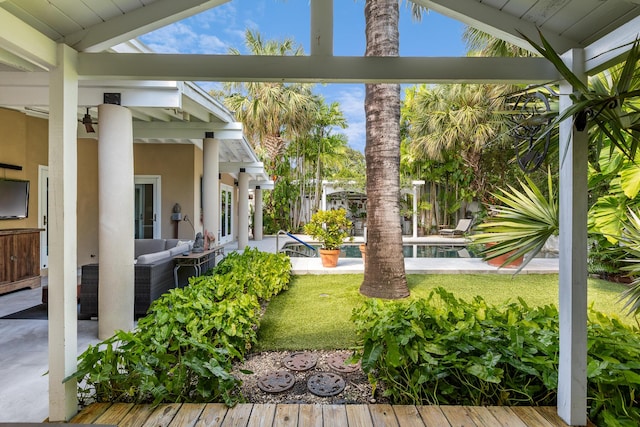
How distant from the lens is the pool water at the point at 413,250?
35.4 feet

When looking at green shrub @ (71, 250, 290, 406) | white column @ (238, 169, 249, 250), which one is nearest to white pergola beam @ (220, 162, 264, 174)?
white column @ (238, 169, 249, 250)

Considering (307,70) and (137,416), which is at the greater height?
(307,70)

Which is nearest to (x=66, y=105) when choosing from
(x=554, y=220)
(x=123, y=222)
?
(x=123, y=222)

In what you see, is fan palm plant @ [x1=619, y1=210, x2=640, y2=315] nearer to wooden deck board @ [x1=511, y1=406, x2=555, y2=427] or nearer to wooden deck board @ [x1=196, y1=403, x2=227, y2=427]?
wooden deck board @ [x1=511, y1=406, x2=555, y2=427]

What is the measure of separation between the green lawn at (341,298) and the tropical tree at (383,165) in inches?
19.0

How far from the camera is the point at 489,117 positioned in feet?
44.8

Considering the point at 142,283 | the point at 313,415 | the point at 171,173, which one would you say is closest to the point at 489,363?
the point at 313,415

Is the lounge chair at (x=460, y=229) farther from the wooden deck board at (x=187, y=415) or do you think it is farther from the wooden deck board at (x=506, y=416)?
the wooden deck board at (x=187, y=415)

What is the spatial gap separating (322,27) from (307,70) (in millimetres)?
304

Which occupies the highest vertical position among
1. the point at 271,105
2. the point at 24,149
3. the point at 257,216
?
the point at 271,105

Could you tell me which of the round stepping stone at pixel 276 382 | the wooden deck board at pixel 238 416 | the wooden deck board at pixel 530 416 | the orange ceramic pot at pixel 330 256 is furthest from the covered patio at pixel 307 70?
the orange ceramic pot at pixel 330 256

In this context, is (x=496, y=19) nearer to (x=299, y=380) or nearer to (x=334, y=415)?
(x=334, y=415)

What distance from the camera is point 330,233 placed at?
25.1 feet

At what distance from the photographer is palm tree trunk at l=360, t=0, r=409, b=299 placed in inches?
194
